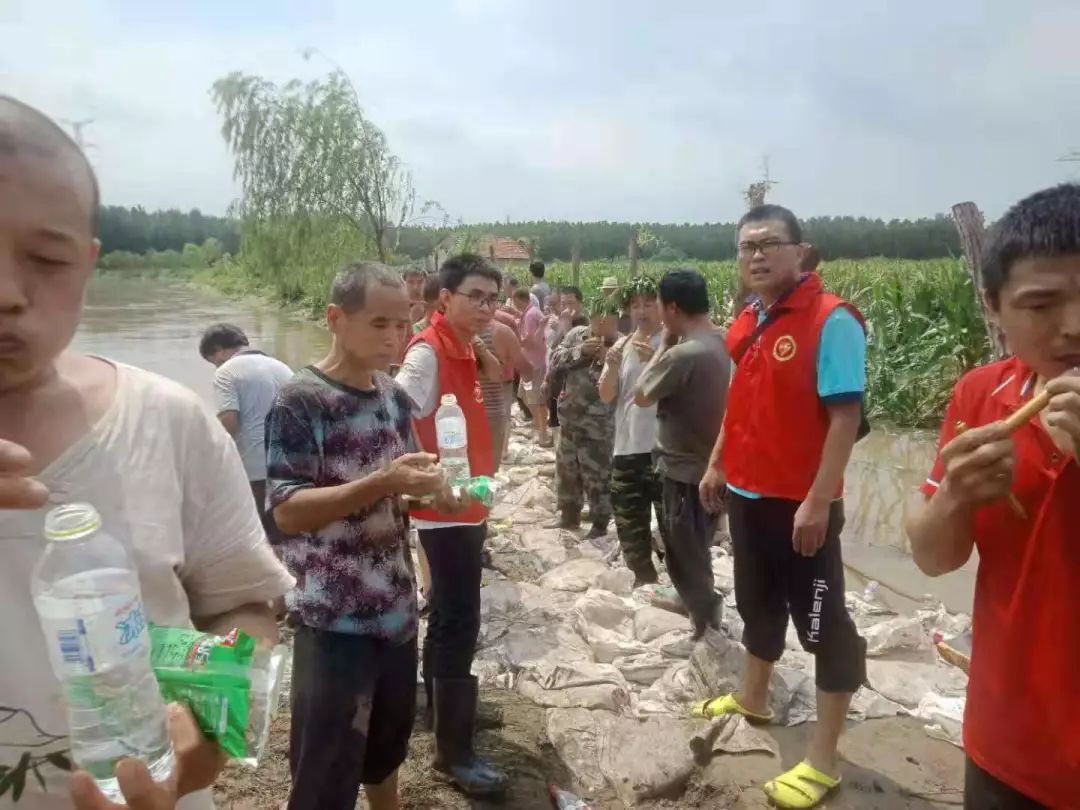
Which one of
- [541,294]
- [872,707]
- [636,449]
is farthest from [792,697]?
[541,294]

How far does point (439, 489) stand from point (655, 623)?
2369 millimetres

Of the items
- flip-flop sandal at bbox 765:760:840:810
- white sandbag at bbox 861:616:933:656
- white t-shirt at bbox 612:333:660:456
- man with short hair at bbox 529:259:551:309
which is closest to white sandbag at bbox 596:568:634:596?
white t-shirt at bbox 612:333:660:456

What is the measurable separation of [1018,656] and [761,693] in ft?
6.38

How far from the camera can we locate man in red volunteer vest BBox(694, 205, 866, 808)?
2730 millimetres

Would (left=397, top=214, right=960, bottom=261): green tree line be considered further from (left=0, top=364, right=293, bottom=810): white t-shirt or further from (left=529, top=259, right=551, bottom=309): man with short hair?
(left=0, top=364, right=293, bottom=810): white t-shirt

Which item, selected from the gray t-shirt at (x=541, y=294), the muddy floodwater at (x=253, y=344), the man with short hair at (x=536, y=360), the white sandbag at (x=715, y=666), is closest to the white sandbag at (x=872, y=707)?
the white sandbag at (x=715, y=666)

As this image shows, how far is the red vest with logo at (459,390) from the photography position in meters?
3.23

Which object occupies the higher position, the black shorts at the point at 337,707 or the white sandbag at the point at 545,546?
the black shorts at the point at 337,707

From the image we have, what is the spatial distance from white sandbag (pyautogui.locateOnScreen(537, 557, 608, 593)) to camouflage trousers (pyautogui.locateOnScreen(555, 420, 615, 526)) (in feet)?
2.70

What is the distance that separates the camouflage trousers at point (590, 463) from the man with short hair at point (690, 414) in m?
1.83

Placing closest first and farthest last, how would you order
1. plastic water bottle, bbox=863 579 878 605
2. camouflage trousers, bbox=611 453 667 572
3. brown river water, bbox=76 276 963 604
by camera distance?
1. plastic water bottle, bbox=863 579 878 605
2. camouflage trousers, bbox=611 453 667 572
3. brown river water, bbox=76 276 963 604

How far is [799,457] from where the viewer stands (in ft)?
9.34

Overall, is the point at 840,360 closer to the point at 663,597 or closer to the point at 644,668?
the point at 644,668

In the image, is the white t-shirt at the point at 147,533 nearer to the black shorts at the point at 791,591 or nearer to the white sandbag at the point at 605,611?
the black shorts at the point at 791,591
